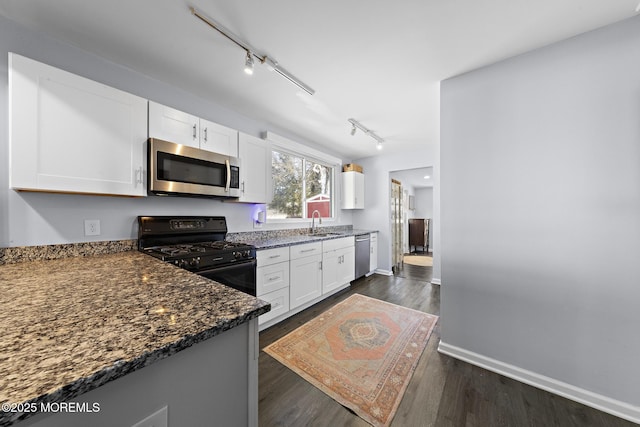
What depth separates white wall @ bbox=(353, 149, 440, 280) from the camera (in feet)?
14.3

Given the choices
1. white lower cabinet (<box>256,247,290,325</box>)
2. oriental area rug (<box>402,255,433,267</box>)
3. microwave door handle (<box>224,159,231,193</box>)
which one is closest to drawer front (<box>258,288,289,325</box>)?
white lower cabinet (<box>256,247,290,325</box>)

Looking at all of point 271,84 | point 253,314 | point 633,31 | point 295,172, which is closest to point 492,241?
point 633,31

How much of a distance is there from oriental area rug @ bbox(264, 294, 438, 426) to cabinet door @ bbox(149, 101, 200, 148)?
2045 millimetres

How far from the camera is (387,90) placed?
232 cm

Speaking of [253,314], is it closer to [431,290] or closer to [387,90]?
[387,90]

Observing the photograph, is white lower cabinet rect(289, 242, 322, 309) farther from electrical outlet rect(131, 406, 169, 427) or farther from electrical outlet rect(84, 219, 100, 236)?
electrical outlet rect(131, 406, 169, 427)

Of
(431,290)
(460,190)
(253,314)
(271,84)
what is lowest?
(431,290)

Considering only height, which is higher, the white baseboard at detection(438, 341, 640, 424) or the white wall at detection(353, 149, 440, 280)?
the white wall at detection(353, 149, 440, 280)

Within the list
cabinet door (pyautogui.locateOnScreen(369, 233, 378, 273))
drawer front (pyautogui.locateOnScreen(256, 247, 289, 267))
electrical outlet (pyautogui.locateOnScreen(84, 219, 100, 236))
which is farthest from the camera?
cabinet door (pyautogui.locateOnScreen(369, 233, 378, 273))

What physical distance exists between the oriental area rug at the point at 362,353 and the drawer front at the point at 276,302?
0.29 metres

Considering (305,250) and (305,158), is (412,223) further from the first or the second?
(305,250)

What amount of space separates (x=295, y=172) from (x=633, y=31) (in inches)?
133

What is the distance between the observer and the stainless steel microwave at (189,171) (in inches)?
72.9

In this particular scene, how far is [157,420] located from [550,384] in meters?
2.37
